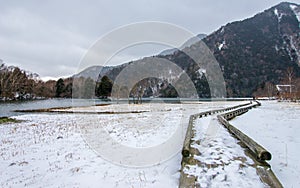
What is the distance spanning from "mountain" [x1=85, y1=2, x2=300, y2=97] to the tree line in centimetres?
2121

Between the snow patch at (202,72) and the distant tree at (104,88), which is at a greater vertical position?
the snow patch at (202,72)

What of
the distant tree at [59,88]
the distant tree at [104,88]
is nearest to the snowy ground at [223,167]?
the distant tree at [104,88]

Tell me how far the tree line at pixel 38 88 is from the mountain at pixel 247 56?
69.6 feet

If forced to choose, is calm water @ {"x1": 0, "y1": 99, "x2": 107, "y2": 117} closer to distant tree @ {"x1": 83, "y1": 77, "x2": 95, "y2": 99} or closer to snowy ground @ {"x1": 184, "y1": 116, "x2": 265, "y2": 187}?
snowy ground @ {"x1": 184, "y1": 116, "x2": 265, "y2": 187}

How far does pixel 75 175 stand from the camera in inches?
225

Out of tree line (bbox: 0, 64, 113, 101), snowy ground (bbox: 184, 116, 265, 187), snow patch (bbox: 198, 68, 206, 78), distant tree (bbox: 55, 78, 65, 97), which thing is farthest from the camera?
snow patch (bbox: 198, 68, 206, 78)

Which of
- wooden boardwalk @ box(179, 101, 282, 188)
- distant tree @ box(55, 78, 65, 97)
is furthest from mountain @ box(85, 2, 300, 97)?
wooden boardwalk @ box(179, 101, 282, 188)

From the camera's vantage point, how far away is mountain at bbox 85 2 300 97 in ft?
460

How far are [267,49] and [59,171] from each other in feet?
592

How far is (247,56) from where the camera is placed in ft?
509

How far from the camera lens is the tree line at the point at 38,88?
7719 cm

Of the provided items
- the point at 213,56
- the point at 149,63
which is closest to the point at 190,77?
the point at 213,56

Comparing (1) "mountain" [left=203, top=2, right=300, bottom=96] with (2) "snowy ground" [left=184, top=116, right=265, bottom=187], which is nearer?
(2) "snowy ground" [left=184, top=116, right=265, bottom=187]

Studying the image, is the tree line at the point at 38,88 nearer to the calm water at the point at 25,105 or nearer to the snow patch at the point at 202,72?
the calm water at the point at 25,105
